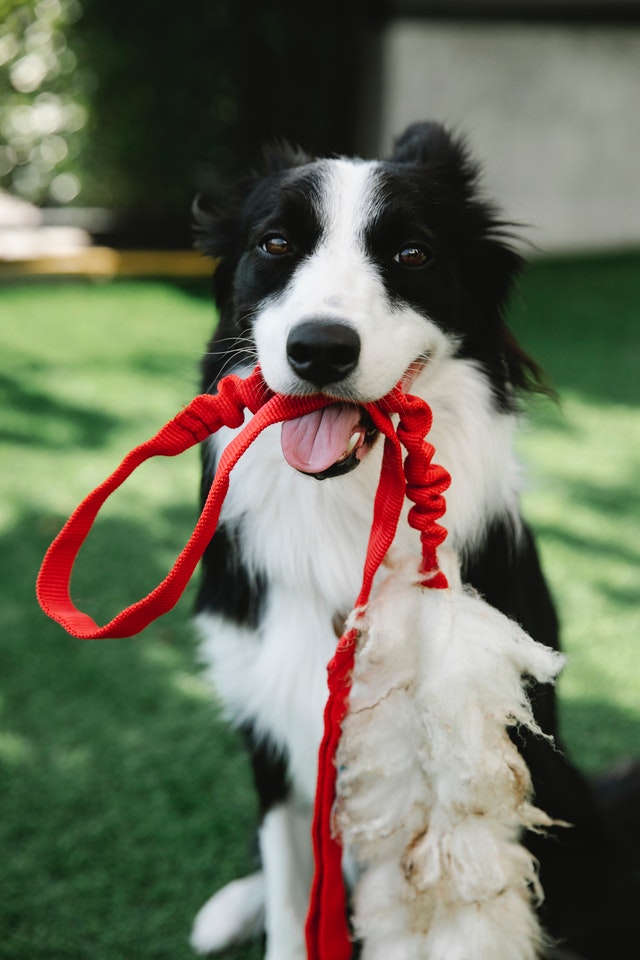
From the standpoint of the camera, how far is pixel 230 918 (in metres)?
2.01

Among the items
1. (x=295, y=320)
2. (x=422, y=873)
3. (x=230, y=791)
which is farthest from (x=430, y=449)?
(x=230, y=791)

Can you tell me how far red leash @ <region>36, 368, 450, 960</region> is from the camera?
1358 millimetres

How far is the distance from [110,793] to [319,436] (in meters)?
1.35

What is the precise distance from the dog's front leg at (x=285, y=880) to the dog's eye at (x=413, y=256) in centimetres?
111

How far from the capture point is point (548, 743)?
179cm

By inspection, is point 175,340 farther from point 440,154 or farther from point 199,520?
point 199,520

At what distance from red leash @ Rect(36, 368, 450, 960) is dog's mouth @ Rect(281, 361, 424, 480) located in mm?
24

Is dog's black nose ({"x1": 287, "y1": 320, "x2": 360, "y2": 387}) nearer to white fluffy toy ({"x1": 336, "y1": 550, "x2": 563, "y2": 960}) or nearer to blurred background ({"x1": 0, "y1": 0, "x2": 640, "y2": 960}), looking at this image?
white fluffy toy ({"x1": 336, "y1": 550, "x2": 563, "y2": 960})

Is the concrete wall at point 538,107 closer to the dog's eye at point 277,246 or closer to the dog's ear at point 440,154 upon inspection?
the dog's ear at point 440,154

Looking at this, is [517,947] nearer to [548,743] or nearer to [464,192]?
[548,743]

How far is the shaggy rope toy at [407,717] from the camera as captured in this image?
1349mm

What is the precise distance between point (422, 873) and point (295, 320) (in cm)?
88

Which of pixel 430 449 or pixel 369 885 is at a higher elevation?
pixel 430 449

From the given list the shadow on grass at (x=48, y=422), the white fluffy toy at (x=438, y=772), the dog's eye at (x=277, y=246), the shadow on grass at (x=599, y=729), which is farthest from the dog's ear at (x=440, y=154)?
the shadow on grass at (x=48, y=422)
